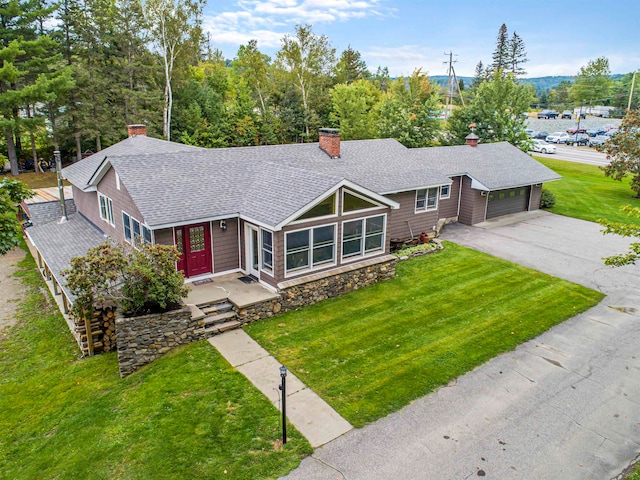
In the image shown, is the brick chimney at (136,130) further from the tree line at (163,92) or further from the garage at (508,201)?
the garage at (508,201)

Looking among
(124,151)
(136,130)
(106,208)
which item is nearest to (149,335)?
(106,208)

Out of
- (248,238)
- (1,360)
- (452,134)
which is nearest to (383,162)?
(248,238)

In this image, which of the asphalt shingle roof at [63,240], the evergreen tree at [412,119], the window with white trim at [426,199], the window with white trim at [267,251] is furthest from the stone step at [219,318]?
the evergreen tree at [412,119]

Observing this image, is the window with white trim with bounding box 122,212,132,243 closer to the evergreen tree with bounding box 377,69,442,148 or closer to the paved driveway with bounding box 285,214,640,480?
the paved driveway with bounding box 285,214,640,480

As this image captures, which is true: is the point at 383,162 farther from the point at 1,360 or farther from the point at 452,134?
the point at 452,134

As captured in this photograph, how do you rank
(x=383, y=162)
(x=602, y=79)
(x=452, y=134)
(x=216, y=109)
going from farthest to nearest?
1. (x=602, y=79)
2. (x=216, y=109)
3. (x=452, y=134)
4. (x=383, y=162)

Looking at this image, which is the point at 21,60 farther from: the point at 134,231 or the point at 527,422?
the point at 527,422
